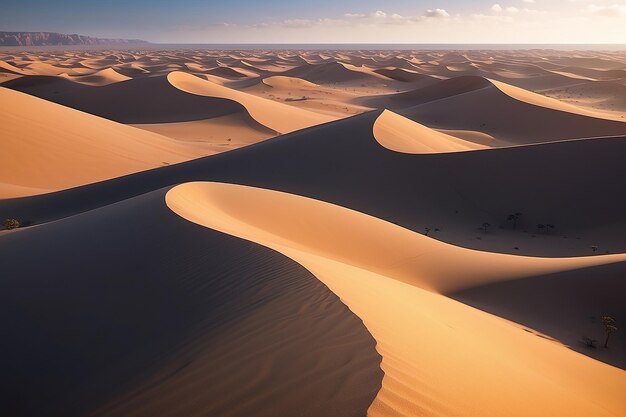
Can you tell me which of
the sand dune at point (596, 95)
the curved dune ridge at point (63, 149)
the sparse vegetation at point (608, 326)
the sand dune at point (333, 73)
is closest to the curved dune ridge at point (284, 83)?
the sand dune at point (333, 73)

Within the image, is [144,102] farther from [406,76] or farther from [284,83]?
[406,76]

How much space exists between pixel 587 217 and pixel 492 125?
66.5 ft

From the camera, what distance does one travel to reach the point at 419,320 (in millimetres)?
5086

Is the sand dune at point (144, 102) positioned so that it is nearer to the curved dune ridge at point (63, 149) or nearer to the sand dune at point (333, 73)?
the curved dune ridge at point (63, 149)

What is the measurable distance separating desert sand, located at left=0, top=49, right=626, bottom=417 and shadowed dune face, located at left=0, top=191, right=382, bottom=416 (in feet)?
0.07

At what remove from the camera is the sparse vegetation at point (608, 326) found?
6864mm

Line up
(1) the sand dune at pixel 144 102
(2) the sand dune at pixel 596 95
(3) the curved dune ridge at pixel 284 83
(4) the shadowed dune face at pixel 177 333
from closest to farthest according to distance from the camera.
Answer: (4) the shadowed dune face at pixel 177 333
(1) the sand dune at pixel 144 102
(2) the sand dune at pixel 596 95
(3) the curved dune ridge at pixel 284 83

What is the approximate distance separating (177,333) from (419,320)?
259 cm

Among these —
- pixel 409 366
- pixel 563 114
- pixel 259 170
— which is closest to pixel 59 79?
pixel 259 170

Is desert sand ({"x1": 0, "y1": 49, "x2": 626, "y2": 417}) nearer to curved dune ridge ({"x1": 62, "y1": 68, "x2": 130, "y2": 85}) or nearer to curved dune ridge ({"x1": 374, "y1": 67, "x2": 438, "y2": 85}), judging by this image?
curved dune ridge ({"x1": 62, "y1": 68, "x2": 130, "y2": 85})

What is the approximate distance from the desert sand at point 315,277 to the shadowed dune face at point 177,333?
0.02 m

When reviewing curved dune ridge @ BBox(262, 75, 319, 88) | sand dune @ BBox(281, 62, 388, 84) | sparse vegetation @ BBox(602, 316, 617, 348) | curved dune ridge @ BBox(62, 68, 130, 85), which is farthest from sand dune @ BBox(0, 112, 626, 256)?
sand dune @ BBox(281, 62, 388, 84)

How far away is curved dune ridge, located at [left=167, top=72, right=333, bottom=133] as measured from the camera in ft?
→ 112

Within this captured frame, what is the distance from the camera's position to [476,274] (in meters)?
8.79
